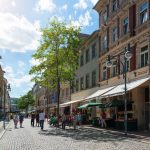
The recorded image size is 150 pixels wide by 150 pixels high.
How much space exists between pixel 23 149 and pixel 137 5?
60.2 ft

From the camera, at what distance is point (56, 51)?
42.5 m

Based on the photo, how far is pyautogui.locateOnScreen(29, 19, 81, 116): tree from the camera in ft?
139

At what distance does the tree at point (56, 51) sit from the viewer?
42438 mm

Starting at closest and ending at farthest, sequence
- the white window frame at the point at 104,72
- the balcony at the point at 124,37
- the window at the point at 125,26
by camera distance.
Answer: the balcony at the point at 124,37
the window at the point at 125,26
the white window frame at the point at 104,72

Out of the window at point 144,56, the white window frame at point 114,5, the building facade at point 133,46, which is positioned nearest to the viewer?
the window at point 144,56

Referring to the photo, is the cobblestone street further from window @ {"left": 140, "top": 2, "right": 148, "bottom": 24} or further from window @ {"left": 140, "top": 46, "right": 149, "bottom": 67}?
window @ {"left": 140, "top": 2, "right": 148, "bottom": 24}

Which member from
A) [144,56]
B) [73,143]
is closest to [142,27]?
[144,56]

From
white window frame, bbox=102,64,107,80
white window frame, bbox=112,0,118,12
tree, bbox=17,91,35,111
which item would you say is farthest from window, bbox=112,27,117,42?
tree, bbox=17,91,35,111

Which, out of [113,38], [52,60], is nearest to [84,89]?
[52,60]

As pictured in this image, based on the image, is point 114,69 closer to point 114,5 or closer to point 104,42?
point 104,42

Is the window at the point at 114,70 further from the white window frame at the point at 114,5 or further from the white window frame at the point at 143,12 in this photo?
the white window frame at the point at 143,12

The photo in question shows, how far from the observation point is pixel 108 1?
39.5 meters

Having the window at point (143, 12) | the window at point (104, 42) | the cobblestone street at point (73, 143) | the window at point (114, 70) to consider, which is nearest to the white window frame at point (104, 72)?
the window at point (104, 42)

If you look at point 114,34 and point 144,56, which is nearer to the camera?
point 144,56
